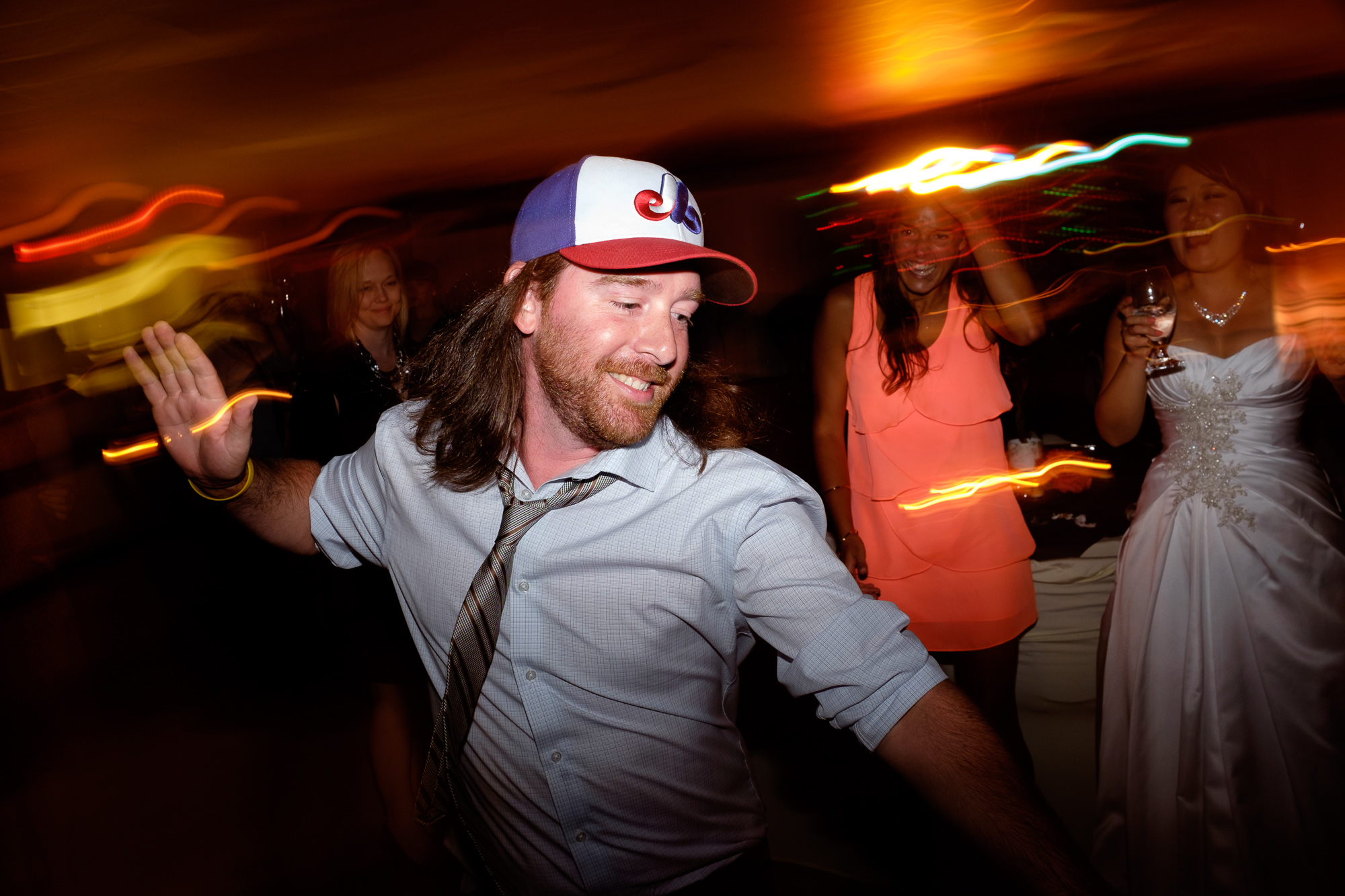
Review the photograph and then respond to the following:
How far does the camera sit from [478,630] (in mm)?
1106

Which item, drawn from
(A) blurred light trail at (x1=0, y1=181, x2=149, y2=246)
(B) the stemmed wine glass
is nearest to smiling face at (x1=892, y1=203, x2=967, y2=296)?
(B) the stemmed wine glass

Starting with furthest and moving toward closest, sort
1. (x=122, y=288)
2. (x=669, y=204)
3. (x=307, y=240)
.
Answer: (x=307, y=240), (x=122, y=288), (x=669, y=204)

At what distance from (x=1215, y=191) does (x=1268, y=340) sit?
1.49 ft

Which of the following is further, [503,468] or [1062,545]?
[1062,545]

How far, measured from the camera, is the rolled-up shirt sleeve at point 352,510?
1392mm

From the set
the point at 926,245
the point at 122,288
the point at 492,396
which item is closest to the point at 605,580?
the point at 492,396

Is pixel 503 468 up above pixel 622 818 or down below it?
above

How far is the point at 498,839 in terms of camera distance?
3.92 feet

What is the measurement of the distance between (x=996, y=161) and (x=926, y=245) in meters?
0.87

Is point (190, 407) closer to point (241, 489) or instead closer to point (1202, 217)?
point (241, 489)

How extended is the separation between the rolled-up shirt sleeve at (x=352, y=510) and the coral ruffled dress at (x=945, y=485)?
1555 mm

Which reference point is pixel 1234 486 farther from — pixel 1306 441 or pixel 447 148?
pixel 447 148

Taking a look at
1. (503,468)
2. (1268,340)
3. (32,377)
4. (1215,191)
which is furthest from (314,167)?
(1268,340)

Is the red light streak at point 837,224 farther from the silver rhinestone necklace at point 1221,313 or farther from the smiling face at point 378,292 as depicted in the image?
the smiling face at point 378,292
